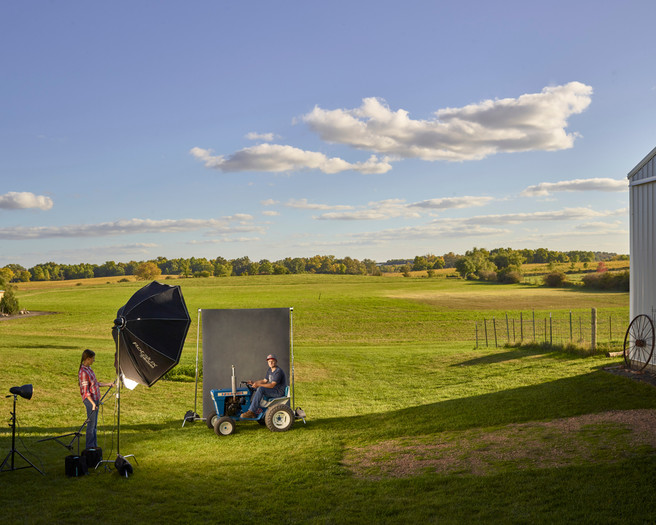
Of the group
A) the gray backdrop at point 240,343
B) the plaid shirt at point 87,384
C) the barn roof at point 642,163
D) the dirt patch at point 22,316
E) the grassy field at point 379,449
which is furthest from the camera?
the dirt patch at point 22,316

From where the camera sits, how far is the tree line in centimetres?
11800

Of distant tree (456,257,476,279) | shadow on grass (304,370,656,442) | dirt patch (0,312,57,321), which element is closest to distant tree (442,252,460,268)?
distant tree (456,257,476,279)

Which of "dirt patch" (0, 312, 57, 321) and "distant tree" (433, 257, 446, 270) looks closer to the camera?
"dirt patch" (0, 312, 57, 321)

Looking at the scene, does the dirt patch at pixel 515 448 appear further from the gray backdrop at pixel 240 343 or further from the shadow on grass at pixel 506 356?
the shadow on grass at pixel 506 356

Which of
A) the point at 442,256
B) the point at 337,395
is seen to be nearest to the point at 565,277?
the point at 442,256

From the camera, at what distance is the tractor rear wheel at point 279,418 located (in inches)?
550

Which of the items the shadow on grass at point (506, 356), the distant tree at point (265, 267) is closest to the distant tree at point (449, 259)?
the distant tree at point (265, 267)

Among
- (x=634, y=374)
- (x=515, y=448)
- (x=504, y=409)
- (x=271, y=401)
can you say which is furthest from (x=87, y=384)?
(x=634, y=374)

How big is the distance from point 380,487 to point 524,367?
52.1 feet

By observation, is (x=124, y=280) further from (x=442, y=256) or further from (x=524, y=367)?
(x=524, y=367)

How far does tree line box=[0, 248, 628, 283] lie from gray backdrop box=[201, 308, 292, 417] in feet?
315

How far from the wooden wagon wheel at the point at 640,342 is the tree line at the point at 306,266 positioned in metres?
89.6

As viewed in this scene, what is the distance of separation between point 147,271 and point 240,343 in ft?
368

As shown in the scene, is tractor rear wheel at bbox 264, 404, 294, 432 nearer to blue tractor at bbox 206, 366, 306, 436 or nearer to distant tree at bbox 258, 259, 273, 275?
blue tractor at bbox 206, 366, 306, 436
